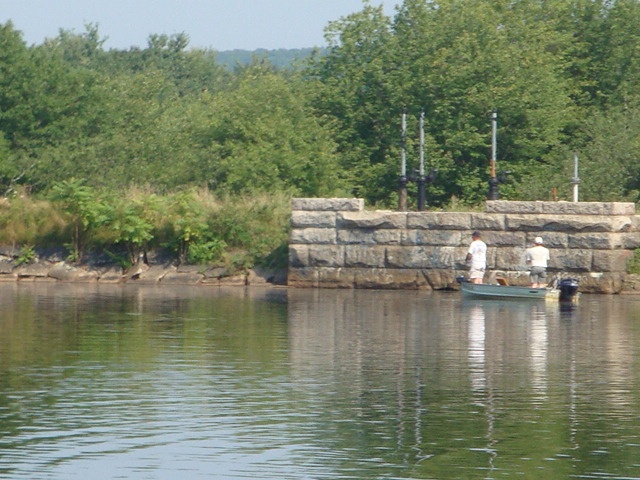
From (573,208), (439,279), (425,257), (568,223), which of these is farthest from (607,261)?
(425,257)

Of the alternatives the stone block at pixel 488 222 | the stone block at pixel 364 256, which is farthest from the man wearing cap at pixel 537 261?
the stone block at pixel 364 256

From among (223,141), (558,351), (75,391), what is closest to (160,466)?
(75,391)

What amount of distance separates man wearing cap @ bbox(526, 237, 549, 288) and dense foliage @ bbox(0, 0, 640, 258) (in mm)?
6260

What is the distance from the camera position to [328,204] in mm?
33656

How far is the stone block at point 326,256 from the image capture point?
110 ft

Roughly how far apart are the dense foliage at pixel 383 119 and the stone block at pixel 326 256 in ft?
12.4

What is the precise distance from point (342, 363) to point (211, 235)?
17819mm

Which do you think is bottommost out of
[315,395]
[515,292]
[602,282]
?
[315,395]

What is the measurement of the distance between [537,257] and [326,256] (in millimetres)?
5686

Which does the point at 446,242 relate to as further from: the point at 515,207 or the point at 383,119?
the point at 383,119

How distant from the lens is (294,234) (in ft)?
110

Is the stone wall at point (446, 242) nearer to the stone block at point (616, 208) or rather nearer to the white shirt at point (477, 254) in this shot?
the stone block at point (616, 208)

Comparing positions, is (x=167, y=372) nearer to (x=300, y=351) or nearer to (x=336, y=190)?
(x=300, y=351)

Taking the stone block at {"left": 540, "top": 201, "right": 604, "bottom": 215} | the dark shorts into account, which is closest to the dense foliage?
the stone block at {"left": 540, "top": 201, "right": 604, "bottom": 215}
